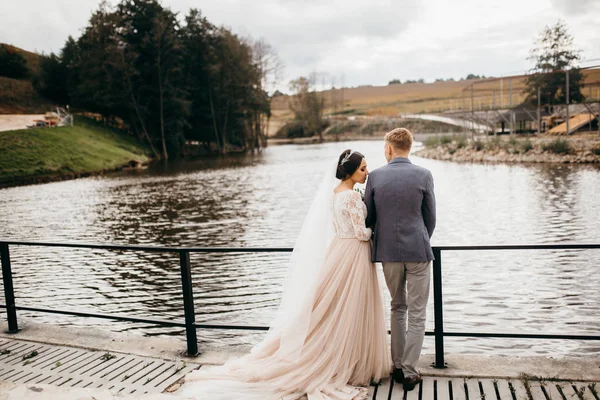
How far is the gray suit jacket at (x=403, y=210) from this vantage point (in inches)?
162

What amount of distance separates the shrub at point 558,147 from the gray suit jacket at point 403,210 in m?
31.3

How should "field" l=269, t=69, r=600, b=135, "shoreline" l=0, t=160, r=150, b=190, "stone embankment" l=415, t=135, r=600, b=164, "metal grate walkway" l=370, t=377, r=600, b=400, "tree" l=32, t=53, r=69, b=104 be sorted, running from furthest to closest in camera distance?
"field" l=269, t=69, r=600, b=135, "tree" l=32, t=53, r=69, b=104, "shoreline" l=0, t=160, r=150, b=190, "stone embankment" l=415, t=135, r=600, b=164, "metal grate walkway" l=370, t=377, r=600, b=400

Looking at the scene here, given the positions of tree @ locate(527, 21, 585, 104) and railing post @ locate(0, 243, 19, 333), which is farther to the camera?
tree @ locate(527, 21, 585, 104)

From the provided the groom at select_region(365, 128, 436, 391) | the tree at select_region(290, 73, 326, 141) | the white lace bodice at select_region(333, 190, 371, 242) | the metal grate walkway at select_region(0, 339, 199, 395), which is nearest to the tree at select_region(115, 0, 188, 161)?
the tree at select_region(290, 73, 326, 141)

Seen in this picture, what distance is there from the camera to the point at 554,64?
4378 centimetres

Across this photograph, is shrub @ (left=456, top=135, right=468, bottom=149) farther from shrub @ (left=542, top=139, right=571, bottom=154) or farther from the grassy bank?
the grassy bank

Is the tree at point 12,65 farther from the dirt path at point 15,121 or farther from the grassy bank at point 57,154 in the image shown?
the grassy bank at point 57,154

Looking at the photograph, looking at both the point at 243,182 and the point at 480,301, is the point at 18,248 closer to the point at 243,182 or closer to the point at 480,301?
the point at 480,301

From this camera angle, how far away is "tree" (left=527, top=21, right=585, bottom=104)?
140 ft

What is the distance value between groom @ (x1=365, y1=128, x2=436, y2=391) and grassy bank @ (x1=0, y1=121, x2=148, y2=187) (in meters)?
33.9

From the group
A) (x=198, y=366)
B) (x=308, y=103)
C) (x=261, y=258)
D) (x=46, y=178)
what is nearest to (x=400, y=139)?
(x=198, y=366)

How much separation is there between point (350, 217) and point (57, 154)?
40128 mm

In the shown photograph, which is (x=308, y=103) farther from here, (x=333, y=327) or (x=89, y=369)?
(x=333, y=327)

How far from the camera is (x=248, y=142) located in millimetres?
76312
